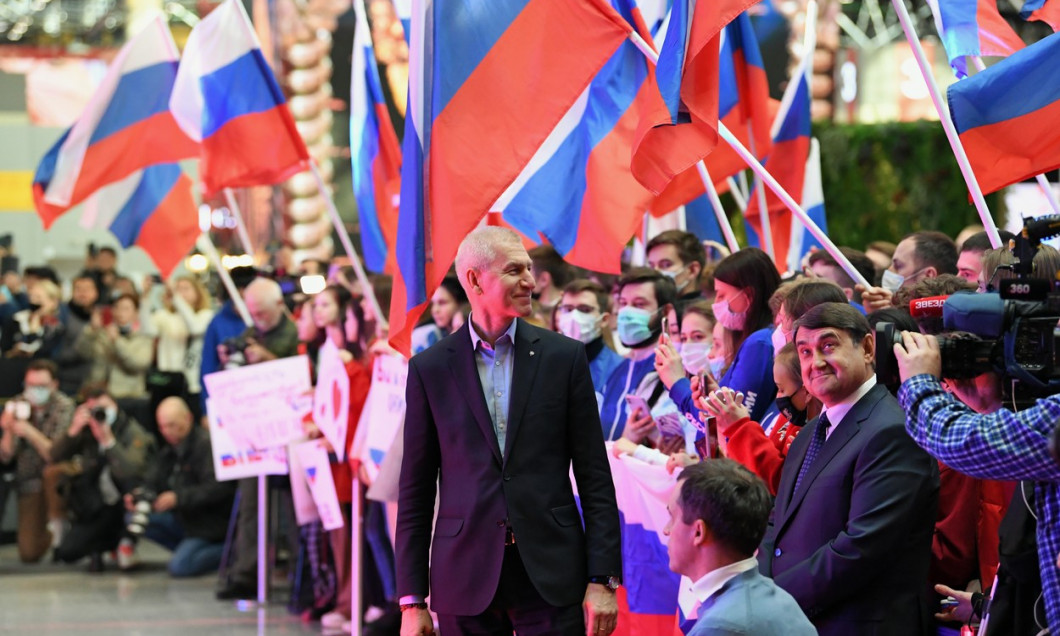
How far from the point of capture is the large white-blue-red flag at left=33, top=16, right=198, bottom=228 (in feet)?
34.9

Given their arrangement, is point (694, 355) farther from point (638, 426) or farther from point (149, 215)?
point (149, 215)

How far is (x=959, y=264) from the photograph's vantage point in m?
6.41

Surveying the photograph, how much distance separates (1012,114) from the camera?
5.89 metres

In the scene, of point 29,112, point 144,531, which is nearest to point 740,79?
point 144,531

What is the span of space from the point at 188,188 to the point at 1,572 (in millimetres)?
3656

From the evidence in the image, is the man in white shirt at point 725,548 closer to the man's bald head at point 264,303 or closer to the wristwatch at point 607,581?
the wristwatch at point 607,581

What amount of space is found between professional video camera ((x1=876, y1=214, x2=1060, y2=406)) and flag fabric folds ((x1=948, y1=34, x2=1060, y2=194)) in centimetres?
201

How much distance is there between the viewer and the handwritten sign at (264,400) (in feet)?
31.4

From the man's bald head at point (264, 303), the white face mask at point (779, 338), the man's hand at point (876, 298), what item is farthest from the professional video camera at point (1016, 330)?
the man's bald head at point (264, 303)

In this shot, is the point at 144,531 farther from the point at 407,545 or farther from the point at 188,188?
the point at 407,545

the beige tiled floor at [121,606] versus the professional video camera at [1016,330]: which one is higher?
the professional video camera at [1016,330]

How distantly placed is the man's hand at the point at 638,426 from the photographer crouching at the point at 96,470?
21.9 feet

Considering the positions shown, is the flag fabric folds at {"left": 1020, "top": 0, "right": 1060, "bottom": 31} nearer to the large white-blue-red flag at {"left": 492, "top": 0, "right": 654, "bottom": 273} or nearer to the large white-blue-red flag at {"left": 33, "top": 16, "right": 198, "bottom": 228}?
the large white-blue-red flag at {"left": 492, "top": 0, "right": 654, "bottom": 273}

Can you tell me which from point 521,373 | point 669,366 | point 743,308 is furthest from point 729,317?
point 521,373
